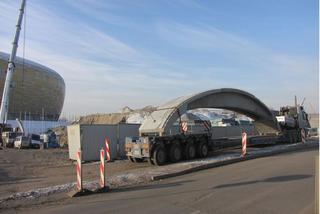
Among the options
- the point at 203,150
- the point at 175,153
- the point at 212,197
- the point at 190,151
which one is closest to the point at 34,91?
the point at 203,150

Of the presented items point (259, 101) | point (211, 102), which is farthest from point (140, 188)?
point (259, 101)

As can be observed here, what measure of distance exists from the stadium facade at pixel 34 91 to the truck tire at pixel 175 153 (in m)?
93.4

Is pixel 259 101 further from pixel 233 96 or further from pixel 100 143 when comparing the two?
pixel 100 143

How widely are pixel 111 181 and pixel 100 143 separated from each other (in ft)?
39.6

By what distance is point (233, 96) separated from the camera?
1219 inches

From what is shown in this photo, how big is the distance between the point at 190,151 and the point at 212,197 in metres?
12.3

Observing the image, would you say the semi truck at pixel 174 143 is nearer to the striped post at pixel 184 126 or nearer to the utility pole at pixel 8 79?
the striped post at pixel 184 126

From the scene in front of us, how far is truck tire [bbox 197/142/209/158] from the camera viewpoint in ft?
78.6

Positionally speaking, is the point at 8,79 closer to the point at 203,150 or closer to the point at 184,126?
the point at 184,126

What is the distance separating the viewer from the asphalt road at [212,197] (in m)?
9.73

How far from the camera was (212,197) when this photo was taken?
36.3 ft

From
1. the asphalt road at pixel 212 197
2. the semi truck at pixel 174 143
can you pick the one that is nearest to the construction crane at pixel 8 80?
the semi truck at pixel 174 143

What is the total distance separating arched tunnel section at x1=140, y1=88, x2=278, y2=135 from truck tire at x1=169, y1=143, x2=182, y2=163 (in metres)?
1.21

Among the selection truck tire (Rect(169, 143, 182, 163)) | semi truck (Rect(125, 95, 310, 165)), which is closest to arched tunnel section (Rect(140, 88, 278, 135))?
semi truck (Rect(125, 95, 310, 165))
